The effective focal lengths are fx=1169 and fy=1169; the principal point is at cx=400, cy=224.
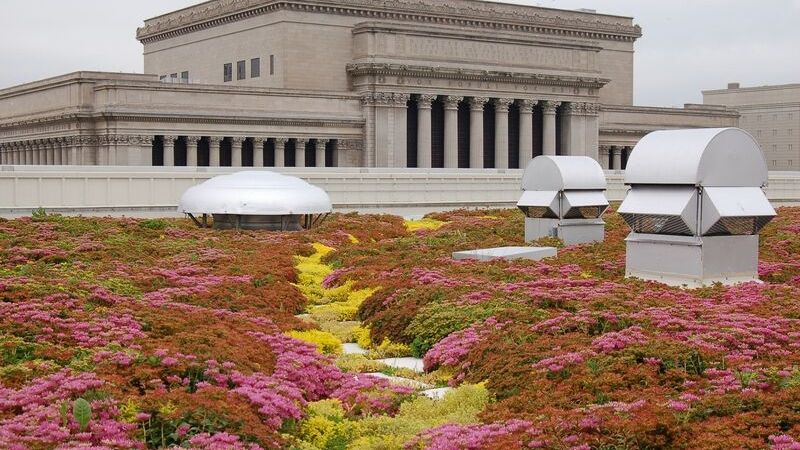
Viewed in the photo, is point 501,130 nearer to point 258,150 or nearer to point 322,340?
point 258,150

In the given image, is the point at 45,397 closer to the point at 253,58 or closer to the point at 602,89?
the point at 253,58

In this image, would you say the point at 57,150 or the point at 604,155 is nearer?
the point at 57,150

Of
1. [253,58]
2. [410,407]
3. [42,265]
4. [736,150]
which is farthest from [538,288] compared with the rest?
[253,58]

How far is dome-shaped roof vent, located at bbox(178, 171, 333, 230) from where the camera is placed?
3962cm

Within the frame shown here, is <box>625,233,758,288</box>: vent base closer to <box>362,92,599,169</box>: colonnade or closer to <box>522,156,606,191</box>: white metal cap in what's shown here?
<box>522,156,606,191</box>: white metal cap

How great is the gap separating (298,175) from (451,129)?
136ft

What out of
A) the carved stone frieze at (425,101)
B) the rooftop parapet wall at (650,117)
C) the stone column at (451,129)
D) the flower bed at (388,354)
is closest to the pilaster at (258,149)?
the carved stone frieze at (425,101)

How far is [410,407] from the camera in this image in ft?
50.8

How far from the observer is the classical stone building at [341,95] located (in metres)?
85.4

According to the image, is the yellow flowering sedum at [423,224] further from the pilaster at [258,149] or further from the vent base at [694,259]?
the pilaster at [258,149]

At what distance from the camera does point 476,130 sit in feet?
331

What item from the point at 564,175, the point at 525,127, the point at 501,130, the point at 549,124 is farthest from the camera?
the point at 549,124

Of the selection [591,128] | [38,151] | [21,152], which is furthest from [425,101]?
[21,152]

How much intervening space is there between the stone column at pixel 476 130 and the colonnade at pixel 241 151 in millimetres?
13013
